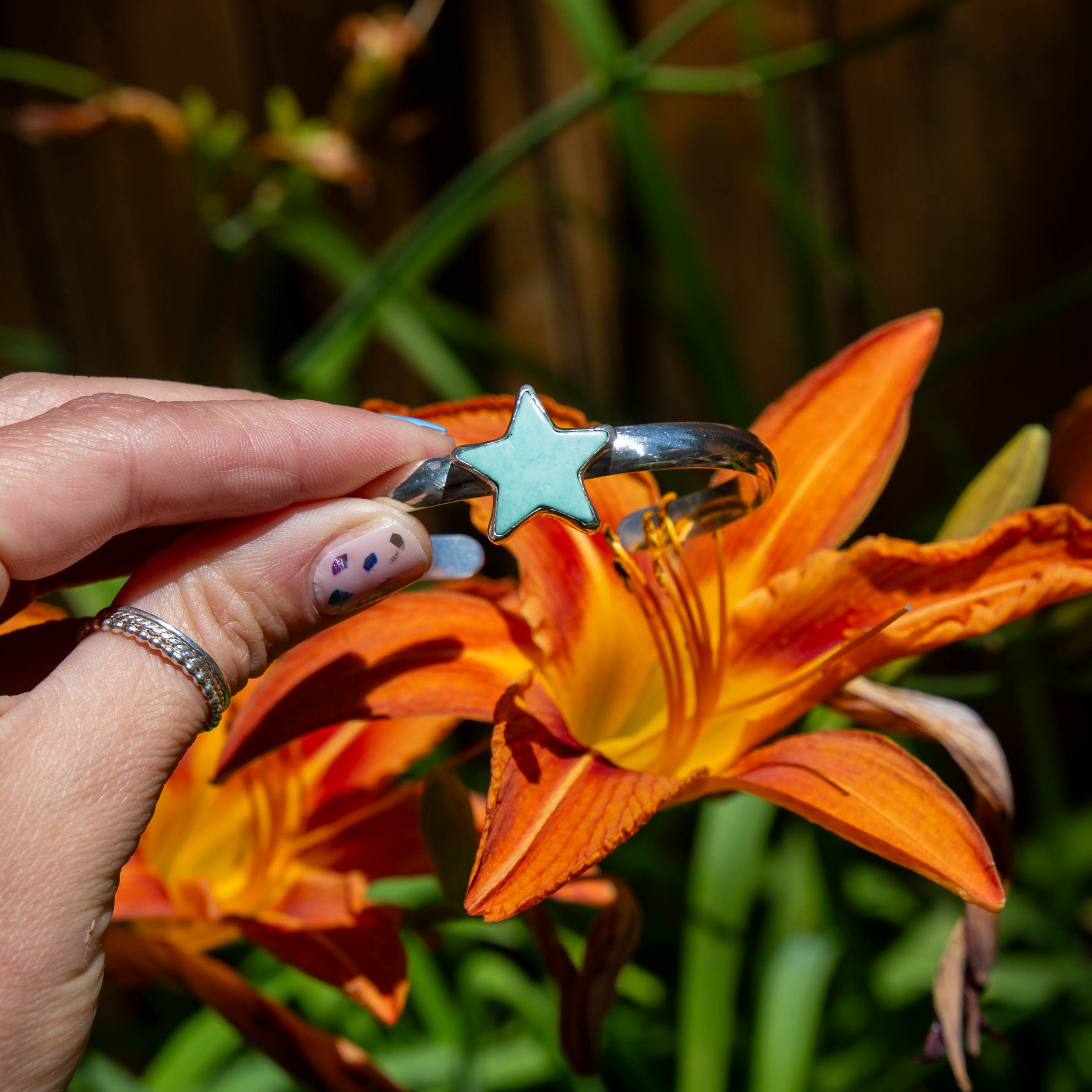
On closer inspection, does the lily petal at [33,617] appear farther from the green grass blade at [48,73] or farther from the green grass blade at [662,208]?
the green grass blade at [48,73]

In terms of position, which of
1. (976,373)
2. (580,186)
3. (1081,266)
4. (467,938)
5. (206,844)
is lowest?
(467,938)

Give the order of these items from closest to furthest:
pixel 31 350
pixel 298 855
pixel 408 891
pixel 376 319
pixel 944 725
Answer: pixel 944 725
pixel 298 855
pixel 408 891
pixel 376 319
pixel 31 350

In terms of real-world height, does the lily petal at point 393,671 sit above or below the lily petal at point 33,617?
below

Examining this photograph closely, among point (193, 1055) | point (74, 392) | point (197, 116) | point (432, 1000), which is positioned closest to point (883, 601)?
point (74, 392)

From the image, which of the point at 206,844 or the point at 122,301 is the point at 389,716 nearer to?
the point at 206,844

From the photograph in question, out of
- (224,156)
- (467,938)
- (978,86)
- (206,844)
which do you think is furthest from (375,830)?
(978,86)

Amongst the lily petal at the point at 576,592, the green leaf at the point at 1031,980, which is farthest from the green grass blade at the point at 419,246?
the green leaf at the point at 1031,980

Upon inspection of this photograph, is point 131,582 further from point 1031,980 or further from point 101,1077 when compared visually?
point 1031,980
